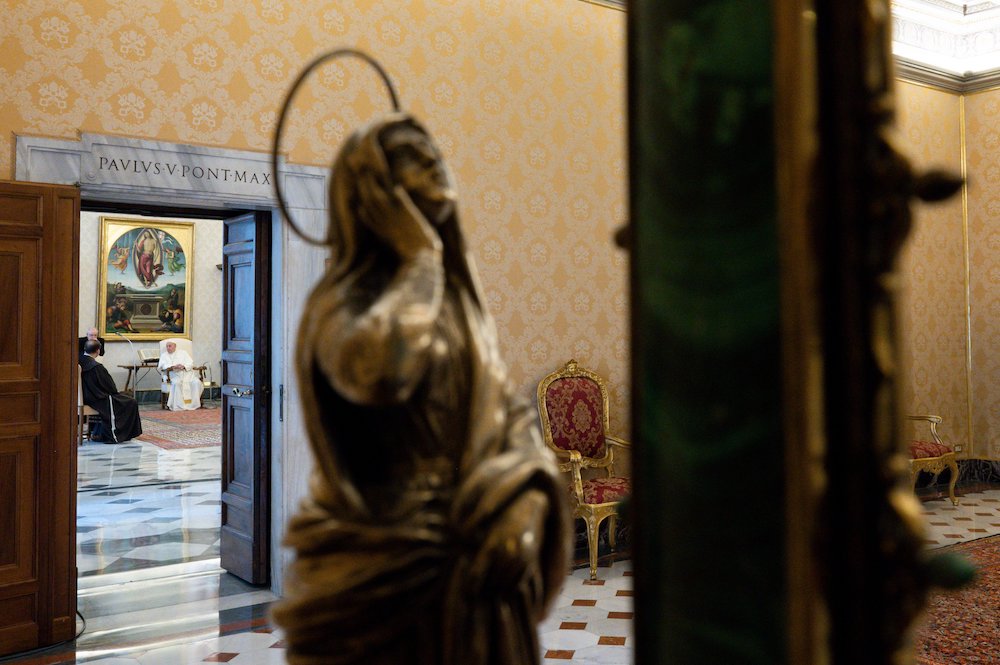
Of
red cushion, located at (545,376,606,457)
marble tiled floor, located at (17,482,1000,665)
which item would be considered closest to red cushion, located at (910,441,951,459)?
marble tiled floor, located at (17,482,1000,665)

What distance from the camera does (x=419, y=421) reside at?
96cm

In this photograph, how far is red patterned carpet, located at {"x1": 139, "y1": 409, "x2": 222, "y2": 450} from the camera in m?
13.4

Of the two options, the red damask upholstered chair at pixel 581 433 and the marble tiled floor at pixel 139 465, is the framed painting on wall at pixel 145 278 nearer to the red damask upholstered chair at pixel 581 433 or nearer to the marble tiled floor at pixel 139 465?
the marble tiled floor at pixel 139 465

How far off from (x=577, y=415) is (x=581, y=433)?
0.48 ft

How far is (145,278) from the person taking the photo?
18484mm

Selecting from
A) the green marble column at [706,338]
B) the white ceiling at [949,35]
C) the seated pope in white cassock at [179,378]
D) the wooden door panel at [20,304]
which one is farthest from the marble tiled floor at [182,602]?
the seated pope in white cassock at [179,378]

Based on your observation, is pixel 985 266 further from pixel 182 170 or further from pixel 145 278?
pixel 145 278

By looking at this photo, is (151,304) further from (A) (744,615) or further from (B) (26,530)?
(A) (744,615)

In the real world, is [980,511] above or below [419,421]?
below

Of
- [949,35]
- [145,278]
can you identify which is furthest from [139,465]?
[949,35]

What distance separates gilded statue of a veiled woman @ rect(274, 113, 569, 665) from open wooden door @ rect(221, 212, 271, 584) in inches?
203

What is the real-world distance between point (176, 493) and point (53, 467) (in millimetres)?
4786

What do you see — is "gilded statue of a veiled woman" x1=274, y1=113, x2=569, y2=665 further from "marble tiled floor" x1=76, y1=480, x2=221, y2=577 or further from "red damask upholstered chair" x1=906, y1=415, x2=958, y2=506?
"red damask upholstered chair" x1=906, y1=415, x2=958, y2=506

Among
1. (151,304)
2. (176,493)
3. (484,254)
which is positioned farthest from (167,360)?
(484,254)
